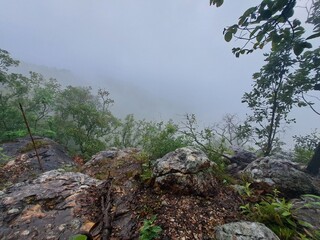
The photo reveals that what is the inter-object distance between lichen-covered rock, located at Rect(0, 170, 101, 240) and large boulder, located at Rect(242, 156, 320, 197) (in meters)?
3.82

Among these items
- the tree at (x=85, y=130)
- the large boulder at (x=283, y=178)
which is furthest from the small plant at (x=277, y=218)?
the tree at (x=85, y=130)

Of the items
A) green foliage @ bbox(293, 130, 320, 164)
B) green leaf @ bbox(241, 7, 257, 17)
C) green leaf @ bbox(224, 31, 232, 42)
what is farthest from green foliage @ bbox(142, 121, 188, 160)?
green foliage @ bbox(293, 130, 320, 164)

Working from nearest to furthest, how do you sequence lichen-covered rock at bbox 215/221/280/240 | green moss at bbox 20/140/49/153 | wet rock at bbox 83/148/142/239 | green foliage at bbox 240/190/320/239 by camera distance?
lichen-covered rock at bbox 215/221/280/240
green foliage at bbox 240/190/320/239
wet rock at bbox 83/148/142/239
green moss at bbox 20/140/49/153

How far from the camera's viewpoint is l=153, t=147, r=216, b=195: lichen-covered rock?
3.92m

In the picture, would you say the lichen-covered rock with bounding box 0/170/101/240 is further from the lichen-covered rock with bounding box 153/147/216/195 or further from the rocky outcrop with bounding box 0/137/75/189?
the rocky outcrop with bounding box 0/137/75/189

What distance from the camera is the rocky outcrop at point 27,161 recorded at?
743cm

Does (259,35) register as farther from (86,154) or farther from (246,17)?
(86,154)

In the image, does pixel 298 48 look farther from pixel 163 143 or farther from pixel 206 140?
pixel 206 140

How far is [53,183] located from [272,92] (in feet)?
32.2

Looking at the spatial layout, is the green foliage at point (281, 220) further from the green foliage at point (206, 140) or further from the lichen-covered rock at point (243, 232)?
the green foliage at point (206, 140)

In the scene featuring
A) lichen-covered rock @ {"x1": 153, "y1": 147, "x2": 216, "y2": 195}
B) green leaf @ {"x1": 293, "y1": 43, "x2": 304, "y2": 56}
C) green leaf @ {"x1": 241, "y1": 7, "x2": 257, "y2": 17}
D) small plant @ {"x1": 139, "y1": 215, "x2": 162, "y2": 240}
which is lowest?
small plant @ {"x1": 139, "y1": 215, "x2": 162, "y2": 240}

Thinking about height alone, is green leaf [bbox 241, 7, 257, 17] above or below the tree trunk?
above

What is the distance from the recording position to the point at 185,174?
13.3 feet

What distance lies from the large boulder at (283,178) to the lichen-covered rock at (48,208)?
12.5 ft
